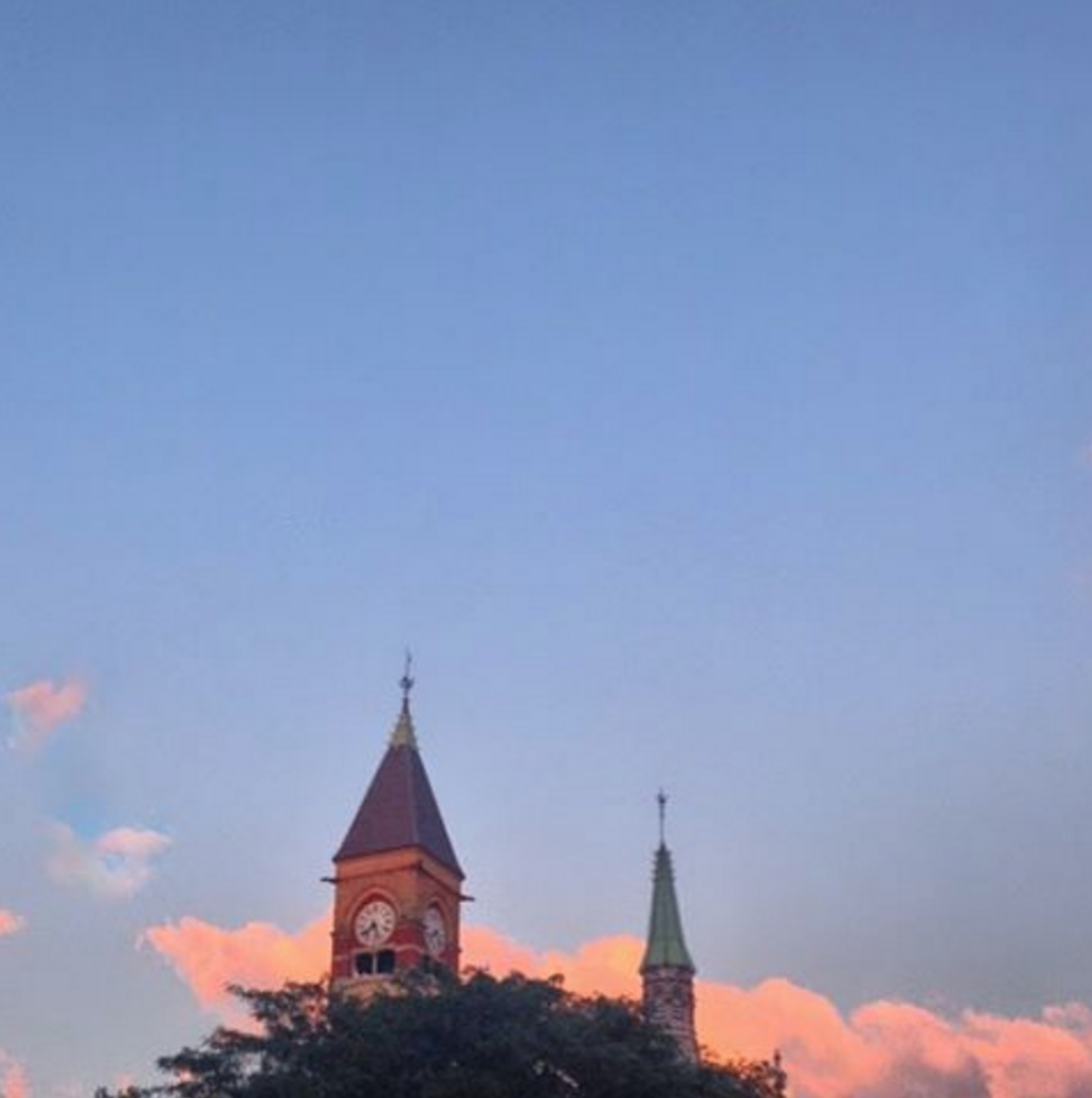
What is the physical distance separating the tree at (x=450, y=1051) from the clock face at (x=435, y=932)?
2618 cm

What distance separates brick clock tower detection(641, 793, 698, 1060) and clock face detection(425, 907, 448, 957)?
1280 centimetres

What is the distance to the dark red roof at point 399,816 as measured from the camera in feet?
230

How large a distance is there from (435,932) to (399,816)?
517cm

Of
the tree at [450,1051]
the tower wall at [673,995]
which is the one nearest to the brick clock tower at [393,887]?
the tower wall at [673,995]

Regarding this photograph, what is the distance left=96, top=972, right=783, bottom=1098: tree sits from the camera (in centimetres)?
3841

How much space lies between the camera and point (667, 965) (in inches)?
3206

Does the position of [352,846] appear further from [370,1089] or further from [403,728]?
[370,1089]

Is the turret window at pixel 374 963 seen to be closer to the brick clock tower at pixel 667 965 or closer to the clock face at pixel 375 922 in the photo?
the clock face at pixel 375 922

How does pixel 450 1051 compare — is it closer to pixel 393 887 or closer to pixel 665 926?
pixel 393 887

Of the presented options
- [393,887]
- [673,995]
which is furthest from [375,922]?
[673,995]

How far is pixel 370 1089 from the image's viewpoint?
38500 millimetres

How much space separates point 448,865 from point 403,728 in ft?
24.2

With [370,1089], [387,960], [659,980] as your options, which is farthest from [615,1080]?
[659,980]

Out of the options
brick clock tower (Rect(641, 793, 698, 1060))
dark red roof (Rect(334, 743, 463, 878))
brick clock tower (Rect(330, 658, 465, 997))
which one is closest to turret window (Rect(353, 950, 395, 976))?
brick clock tower (Rect(330, 658, 465, 997))
